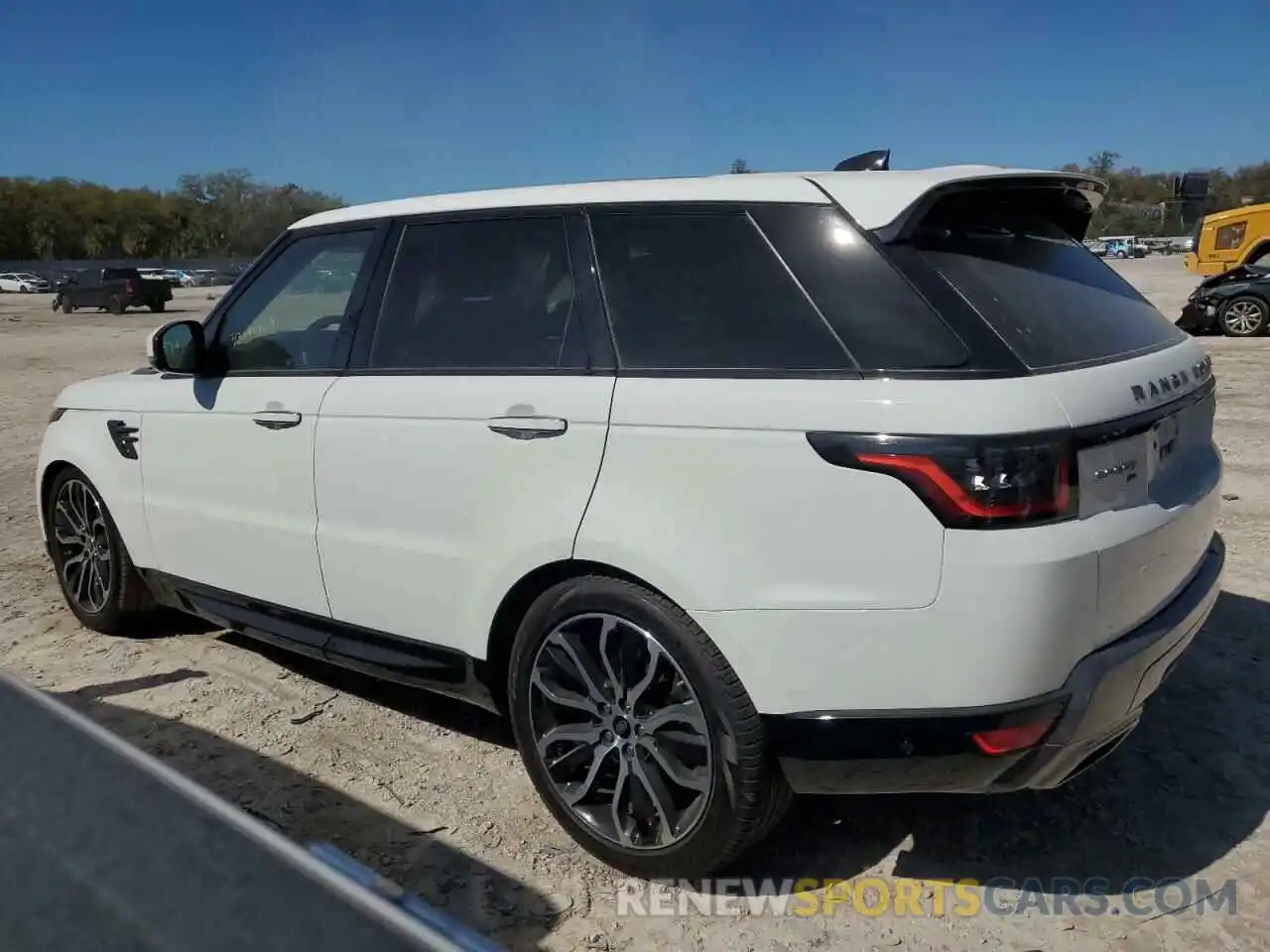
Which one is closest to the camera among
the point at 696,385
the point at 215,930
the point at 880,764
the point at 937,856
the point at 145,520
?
the point at 215,930

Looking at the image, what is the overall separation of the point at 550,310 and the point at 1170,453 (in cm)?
171

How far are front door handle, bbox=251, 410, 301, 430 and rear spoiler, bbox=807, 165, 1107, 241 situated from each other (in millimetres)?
1874

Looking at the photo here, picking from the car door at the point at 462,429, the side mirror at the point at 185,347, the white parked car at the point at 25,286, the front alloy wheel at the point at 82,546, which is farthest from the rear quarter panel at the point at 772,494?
the white parked car at the point at 25,286

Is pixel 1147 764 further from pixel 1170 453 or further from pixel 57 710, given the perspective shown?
pixel 57 710

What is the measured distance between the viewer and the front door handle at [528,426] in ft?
8.68

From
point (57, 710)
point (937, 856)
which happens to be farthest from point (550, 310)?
point (937, 856)

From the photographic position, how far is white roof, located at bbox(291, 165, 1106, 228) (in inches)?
94.7

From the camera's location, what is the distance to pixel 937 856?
2766 mm

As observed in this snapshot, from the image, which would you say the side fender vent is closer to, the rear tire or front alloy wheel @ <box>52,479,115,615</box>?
front alloy wheel @ <box>52,479,115,615</box>

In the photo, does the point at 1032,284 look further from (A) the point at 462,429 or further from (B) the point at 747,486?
(A) the point at 462,429

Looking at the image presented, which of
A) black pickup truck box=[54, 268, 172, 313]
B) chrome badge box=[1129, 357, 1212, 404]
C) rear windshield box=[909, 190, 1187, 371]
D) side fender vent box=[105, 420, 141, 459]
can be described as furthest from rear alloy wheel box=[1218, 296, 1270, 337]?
black pickup truck box=[54, 268, 172, 313]

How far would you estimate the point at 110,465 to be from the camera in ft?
13.7

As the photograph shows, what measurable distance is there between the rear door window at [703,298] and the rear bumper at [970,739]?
33.0 inches

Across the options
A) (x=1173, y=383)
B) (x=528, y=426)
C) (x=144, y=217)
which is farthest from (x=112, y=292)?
(x=144, y=217)
